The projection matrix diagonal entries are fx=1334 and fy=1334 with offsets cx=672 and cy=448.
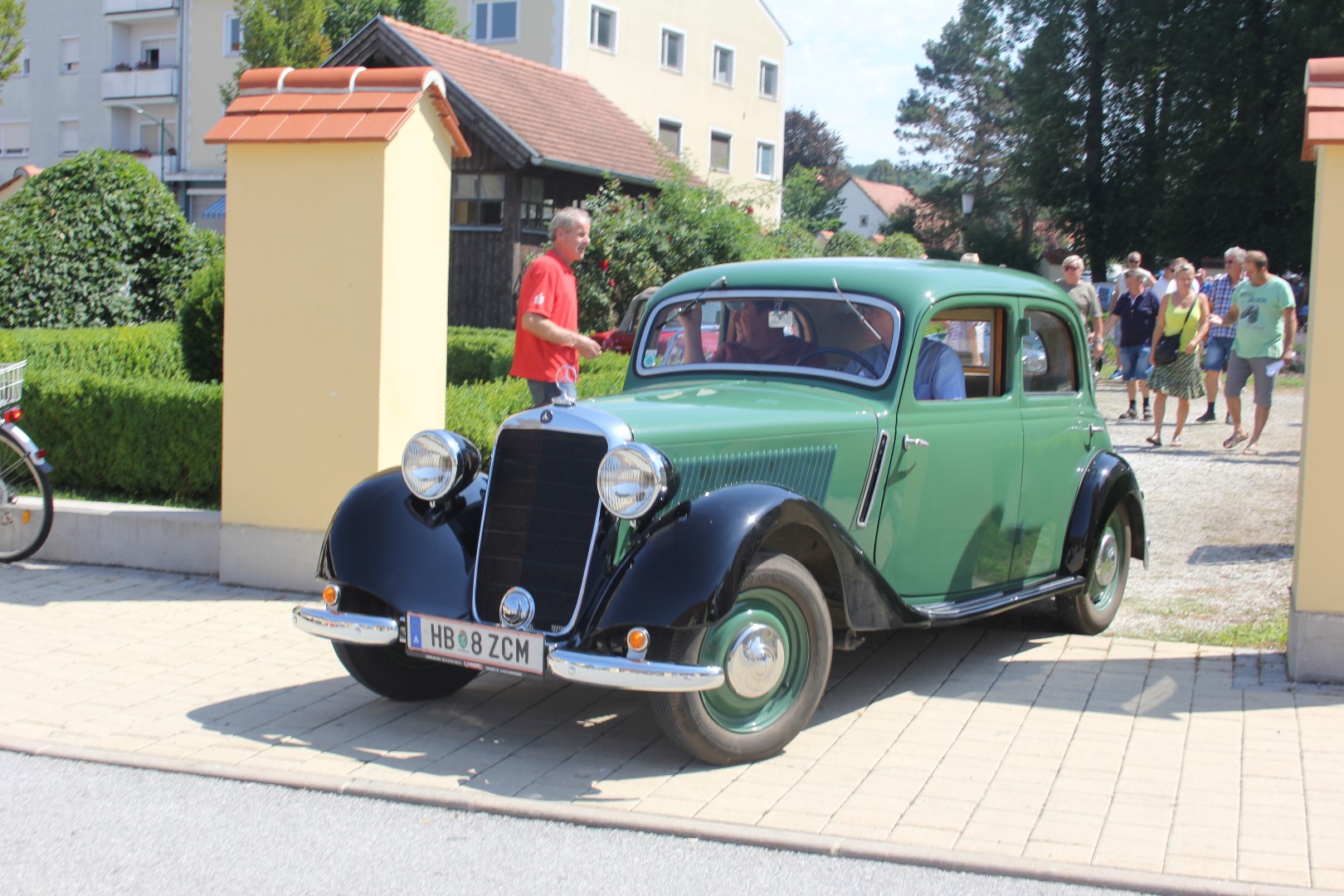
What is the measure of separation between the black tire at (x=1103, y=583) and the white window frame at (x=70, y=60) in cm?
4942

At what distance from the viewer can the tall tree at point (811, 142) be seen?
2635 inches

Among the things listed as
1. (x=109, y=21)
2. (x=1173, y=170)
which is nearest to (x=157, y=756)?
(x=1173, y=170)

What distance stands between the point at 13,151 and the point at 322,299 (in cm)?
4871

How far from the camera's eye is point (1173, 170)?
3778cm

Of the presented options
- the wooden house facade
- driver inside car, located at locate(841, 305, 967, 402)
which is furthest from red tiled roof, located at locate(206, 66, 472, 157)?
the wooden house facade

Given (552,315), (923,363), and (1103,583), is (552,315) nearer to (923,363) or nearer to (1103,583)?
(923,363)

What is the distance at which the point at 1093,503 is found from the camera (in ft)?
20.8

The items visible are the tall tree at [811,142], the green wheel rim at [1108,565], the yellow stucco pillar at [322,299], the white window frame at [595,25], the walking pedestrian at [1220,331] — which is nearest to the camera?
the green wheel rim at [1108,565]

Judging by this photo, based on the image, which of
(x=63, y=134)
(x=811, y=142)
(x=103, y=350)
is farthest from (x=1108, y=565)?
(x=811, y=142)

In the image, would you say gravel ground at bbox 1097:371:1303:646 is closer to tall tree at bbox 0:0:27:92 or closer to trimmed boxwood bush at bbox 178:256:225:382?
trimmed boxwood bush at bbox 178:256:225:382

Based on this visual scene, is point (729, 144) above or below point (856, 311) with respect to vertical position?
above

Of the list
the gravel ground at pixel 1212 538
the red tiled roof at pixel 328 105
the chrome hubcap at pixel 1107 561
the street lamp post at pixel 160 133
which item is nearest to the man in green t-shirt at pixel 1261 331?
the gravel ground at pixel 1212 538

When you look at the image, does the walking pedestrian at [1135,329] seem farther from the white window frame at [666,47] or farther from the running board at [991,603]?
the white window frame at [666,47]

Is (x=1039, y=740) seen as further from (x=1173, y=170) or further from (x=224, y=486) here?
(x=1173, y=170)
